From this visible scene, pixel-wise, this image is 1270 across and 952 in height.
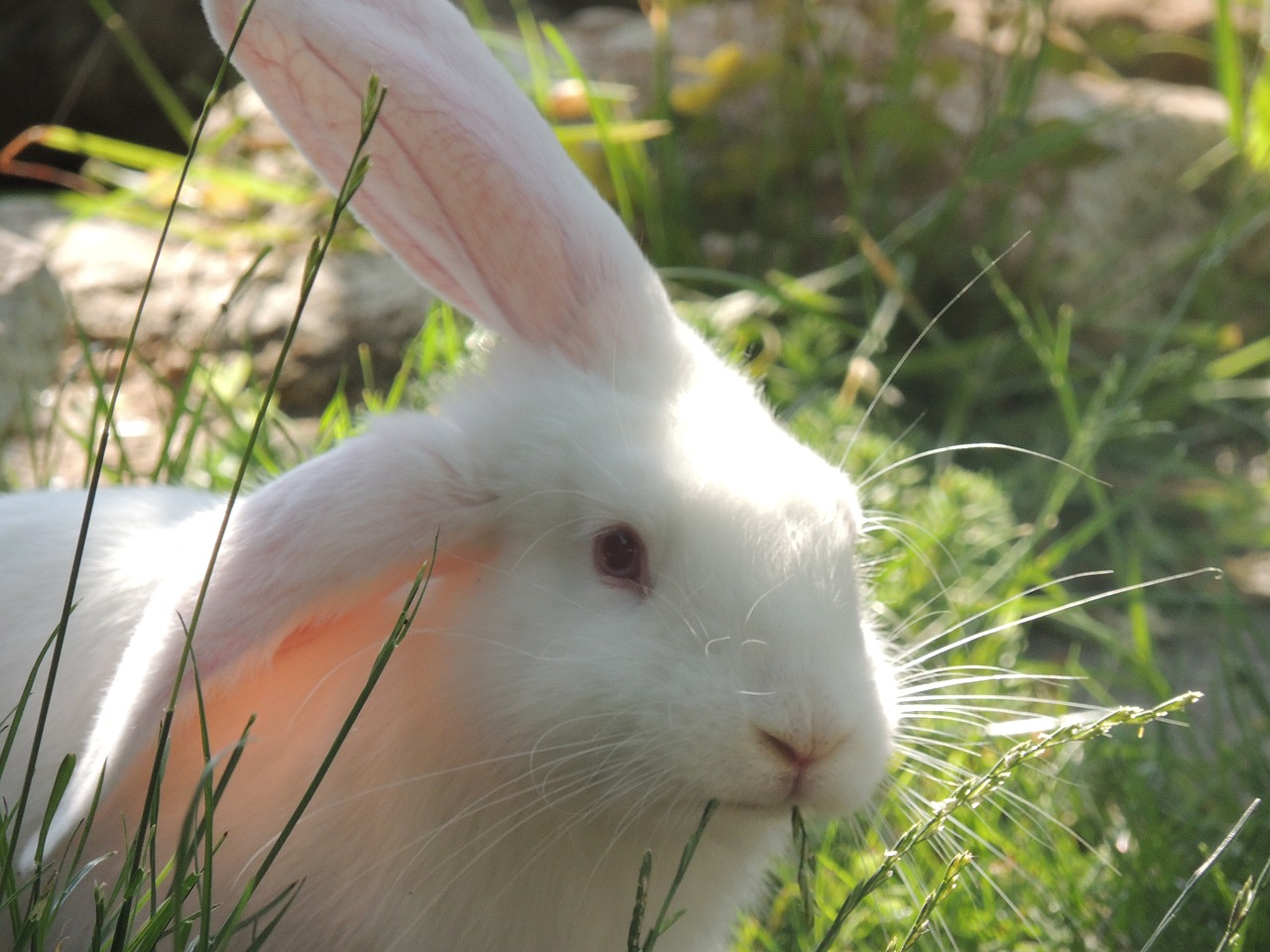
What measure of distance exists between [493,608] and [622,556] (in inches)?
8.2

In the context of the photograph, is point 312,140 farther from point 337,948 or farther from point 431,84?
point 337,948

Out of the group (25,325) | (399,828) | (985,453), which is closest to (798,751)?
(399,828)

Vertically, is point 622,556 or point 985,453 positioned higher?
point 622,556

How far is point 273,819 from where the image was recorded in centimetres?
207

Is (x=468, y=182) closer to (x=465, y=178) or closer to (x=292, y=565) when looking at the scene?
(x=465, y=178)

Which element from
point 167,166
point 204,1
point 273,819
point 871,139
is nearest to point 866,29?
point 871,139

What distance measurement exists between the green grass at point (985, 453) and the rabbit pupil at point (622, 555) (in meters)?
0.45

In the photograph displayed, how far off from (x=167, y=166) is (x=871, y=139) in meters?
2.55

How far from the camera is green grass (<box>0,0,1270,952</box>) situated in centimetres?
248

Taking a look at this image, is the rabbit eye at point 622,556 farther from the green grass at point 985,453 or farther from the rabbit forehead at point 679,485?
the green grass at point 985,453

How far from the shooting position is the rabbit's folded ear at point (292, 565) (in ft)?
5.84

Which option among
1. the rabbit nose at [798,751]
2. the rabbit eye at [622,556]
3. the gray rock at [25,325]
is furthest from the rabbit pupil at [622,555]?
the gray rock at [25,325]

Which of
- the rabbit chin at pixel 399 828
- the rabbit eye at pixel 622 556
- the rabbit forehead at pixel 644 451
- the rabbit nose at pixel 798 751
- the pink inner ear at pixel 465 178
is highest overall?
the pink inner ear at pixel 465 178

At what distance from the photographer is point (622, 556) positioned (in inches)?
78.7
